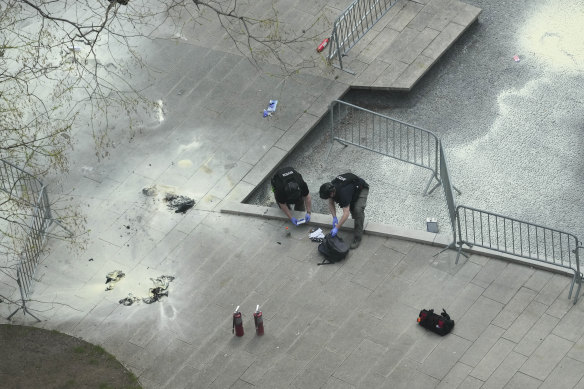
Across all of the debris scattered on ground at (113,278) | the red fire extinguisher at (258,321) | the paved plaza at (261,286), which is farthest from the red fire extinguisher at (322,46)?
the red fire extinguisher at (258,321)

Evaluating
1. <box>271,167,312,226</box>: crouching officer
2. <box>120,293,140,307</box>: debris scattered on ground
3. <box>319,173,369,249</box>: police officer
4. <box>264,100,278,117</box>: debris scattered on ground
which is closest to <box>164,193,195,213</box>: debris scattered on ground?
<box>271,167,312,226</box>: crouching officer

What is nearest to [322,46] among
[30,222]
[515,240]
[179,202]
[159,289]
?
[179,202]

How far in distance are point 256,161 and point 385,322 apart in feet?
14.4

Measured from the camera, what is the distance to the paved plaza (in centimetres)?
1412

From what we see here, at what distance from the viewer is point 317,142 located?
18156mm

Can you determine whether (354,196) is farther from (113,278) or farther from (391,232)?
(113,278)

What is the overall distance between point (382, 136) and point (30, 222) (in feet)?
21.8

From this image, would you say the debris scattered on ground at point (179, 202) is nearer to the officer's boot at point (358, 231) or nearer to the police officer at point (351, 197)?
the police officer at point (351, 197)

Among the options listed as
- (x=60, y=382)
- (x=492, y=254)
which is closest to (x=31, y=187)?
(x=60, y=382)

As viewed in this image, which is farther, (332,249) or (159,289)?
(159,289)

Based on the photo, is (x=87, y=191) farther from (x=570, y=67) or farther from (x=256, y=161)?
(x=570, y=67)

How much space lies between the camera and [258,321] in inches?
571

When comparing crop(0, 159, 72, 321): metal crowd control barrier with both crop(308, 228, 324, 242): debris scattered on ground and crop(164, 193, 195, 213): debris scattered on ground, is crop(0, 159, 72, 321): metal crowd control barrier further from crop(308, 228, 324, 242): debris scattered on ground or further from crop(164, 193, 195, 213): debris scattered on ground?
crop(308, 228, 324, 242): debris scattered on ground

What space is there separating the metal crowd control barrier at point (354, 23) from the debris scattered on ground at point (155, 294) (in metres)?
5.96
